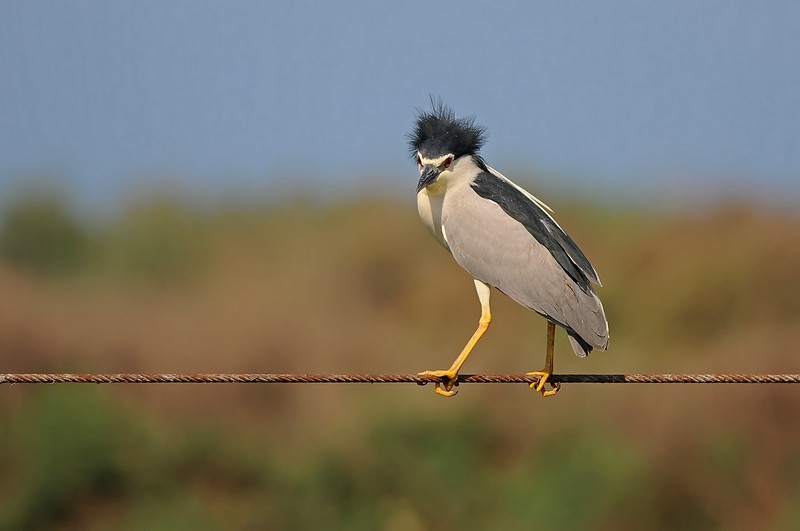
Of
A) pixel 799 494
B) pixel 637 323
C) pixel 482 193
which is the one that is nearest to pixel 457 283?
pixel 637 323

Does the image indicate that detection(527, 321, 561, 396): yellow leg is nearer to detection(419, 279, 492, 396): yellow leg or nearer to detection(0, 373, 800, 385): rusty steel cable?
detection(419, 279, 492, 396): yellow leg

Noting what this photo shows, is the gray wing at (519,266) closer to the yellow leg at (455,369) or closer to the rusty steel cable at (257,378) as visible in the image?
the yellow leg at (455,369)

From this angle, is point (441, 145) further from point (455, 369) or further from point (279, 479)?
point (279, 479)

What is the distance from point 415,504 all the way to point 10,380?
17.2 ft

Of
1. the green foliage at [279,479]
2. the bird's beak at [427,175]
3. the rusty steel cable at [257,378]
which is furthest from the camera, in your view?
the green foliage at [279,479]

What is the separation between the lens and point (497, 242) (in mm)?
4762

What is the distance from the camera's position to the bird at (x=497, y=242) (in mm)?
4539

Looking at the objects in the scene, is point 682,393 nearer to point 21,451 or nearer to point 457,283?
point 457,283

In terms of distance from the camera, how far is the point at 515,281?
15.4ft

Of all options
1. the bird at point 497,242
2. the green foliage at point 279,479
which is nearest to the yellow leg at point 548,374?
the bird at point 497,242

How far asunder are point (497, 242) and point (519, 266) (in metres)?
0.13

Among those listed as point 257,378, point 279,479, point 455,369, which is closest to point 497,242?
point 455,369

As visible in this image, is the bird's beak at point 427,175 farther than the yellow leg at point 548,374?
Yes

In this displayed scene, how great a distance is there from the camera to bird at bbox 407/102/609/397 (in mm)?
4539
